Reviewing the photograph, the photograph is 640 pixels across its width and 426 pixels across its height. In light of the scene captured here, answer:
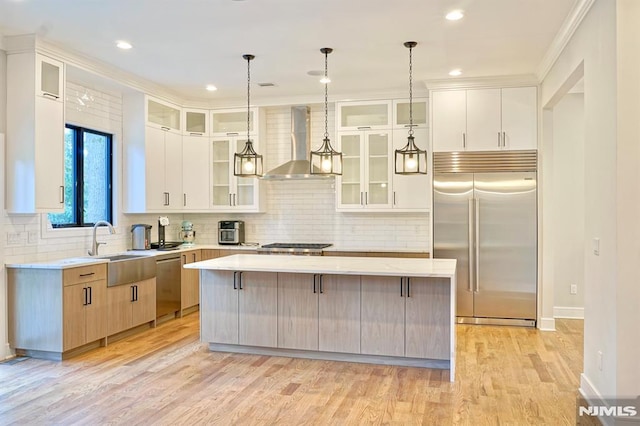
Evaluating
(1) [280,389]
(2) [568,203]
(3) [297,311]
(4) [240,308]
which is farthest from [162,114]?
(2) [568,203]

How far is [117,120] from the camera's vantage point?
6.25 m

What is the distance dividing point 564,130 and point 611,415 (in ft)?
13.8

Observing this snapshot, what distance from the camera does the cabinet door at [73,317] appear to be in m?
4.56

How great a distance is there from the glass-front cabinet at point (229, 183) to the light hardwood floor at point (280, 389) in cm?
249

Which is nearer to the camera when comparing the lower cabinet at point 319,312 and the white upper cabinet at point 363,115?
the lower cabinet at point 319,312

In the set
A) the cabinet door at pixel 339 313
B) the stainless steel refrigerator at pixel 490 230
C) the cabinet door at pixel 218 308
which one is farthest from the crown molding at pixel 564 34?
the cabinet door at pixel 218 308

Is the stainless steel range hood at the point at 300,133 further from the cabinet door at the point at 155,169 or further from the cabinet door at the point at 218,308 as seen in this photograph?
the cabinet door at the point at 218,308

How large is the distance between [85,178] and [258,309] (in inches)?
105

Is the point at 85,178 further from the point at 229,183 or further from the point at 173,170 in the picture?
the point at 229,183

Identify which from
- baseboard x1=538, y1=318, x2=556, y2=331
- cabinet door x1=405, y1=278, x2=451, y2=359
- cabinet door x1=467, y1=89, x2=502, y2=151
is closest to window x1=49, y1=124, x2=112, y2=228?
cabinet door x1=405, y1=278, x2=451, y2=359

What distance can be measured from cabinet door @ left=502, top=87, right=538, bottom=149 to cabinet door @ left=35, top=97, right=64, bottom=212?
15.6 feet

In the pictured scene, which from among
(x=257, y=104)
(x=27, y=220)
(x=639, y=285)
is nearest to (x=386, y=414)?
(x=639, y=285)

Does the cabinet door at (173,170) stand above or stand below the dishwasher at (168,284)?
above

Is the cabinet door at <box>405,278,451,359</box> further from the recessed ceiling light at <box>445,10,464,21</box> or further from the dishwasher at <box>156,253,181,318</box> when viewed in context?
the dishwasher at <box>156,253,181,318</box>
